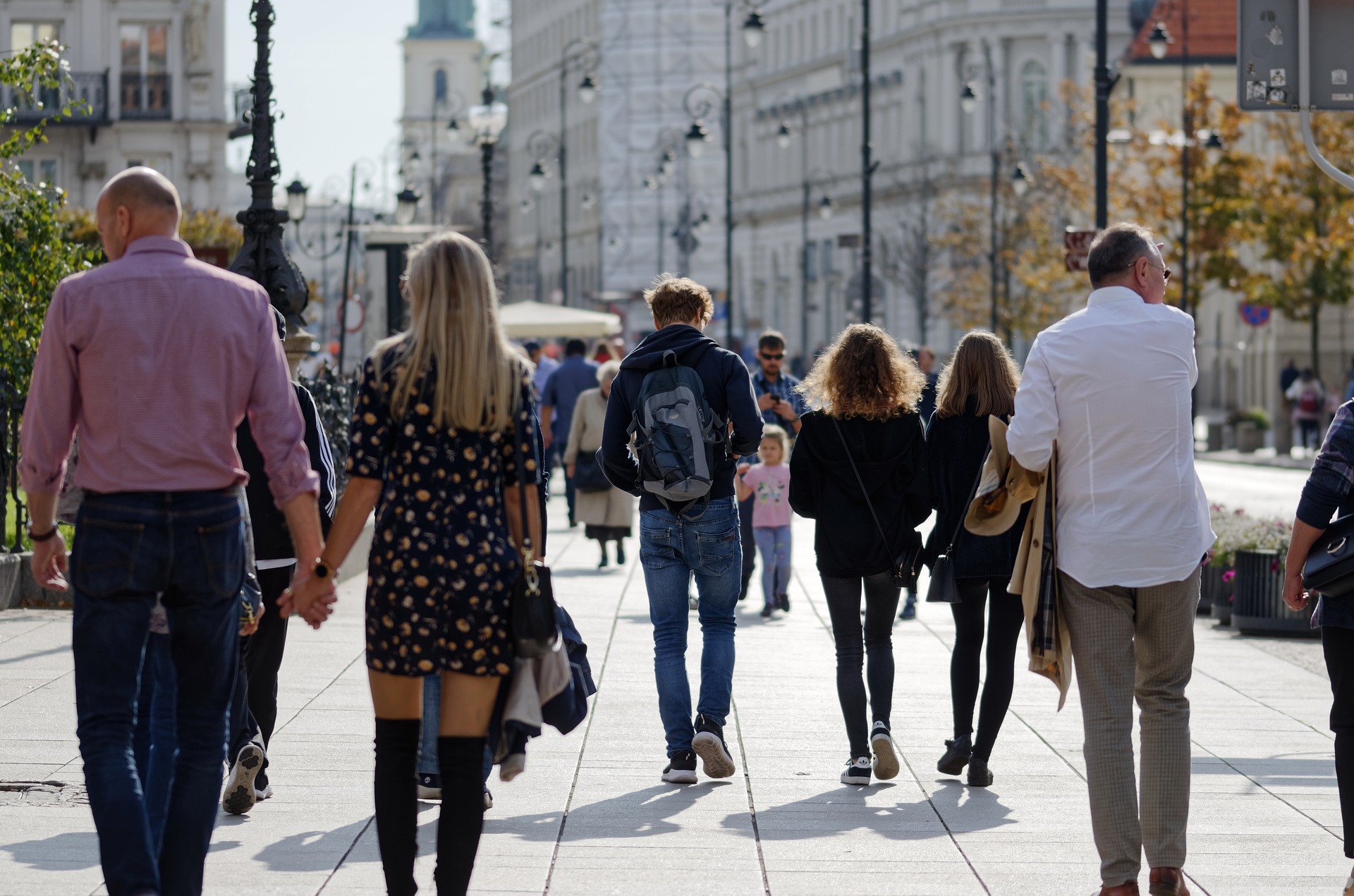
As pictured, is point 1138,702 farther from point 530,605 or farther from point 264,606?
point 264,606

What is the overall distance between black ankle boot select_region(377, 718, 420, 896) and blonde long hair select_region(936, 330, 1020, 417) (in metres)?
3.60

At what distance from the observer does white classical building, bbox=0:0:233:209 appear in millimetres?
54625

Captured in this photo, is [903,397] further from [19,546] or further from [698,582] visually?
[19,546]

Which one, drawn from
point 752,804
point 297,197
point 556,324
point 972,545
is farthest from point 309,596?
point 297,197

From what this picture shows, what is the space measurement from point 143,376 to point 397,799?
49.2 inches

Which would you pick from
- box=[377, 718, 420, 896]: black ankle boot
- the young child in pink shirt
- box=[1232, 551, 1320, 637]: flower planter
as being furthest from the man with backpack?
box=[1232, 551, 1320, 637]: flower planter

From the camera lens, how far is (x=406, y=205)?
35312 millimetres

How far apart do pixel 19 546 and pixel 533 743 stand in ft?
18.8

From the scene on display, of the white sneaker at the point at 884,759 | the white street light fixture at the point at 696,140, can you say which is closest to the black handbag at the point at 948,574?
the white sneaker at the point at 884,759

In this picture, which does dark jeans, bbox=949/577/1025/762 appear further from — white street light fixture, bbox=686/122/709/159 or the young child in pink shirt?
white street light fixture, bbox=686/122/709/159

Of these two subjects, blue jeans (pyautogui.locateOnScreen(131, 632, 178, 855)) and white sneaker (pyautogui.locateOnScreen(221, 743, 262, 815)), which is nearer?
blue jeans (pyautogui.locateOnScreen(131, 632, 178, 855))

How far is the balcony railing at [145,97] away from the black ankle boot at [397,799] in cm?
5226

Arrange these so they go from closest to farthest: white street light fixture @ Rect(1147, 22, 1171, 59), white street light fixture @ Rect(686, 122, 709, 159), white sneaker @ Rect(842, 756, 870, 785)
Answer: white sneaker @ Rect(842, 756, 870, 785) < white street light fixture @ Rect(1147, 22, 1171, 59) < white street light fixture @ Rect(686, 122, 709, 159)

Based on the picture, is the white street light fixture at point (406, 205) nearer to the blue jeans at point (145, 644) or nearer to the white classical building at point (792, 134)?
the blue jeans at point (145, 644)
